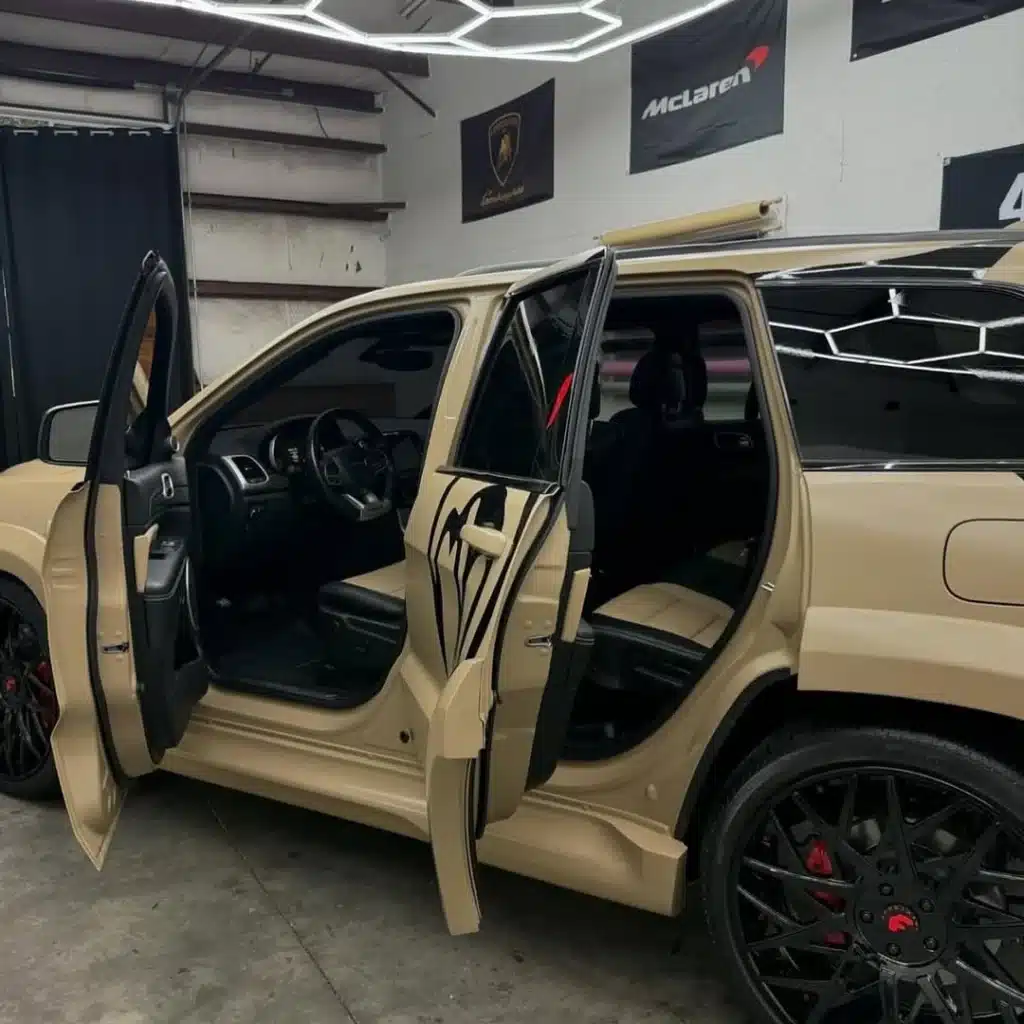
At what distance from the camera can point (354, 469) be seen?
2.79 m

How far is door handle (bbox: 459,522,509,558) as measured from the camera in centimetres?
158

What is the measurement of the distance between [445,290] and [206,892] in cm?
155

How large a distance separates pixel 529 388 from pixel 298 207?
592 centimetres

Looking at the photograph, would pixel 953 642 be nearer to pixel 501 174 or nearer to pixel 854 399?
pixel 854 399

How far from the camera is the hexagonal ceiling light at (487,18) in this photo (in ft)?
14.4

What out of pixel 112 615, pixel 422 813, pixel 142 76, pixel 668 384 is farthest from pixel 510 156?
pixel 422 813

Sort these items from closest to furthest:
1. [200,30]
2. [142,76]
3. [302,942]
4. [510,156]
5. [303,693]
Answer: [302,942] → [303,693] → [200,30] → [510,156] → [142,76]

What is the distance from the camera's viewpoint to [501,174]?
6180 millimetres

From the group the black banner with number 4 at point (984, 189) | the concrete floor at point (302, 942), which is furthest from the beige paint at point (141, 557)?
the black banner with number 4 at point (984, 189)

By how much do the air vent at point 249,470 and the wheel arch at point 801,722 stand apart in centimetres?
166

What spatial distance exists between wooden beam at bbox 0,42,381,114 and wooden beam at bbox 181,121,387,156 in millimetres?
254

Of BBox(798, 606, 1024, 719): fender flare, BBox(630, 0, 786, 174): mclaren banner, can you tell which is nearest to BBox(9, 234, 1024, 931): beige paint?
BBox(798, 606, 1024, 719): fender flare

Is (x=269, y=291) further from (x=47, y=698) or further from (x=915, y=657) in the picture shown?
(x=915, y=657)

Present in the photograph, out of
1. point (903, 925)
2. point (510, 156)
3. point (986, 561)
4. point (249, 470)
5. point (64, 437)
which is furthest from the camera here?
point (510, 156)
